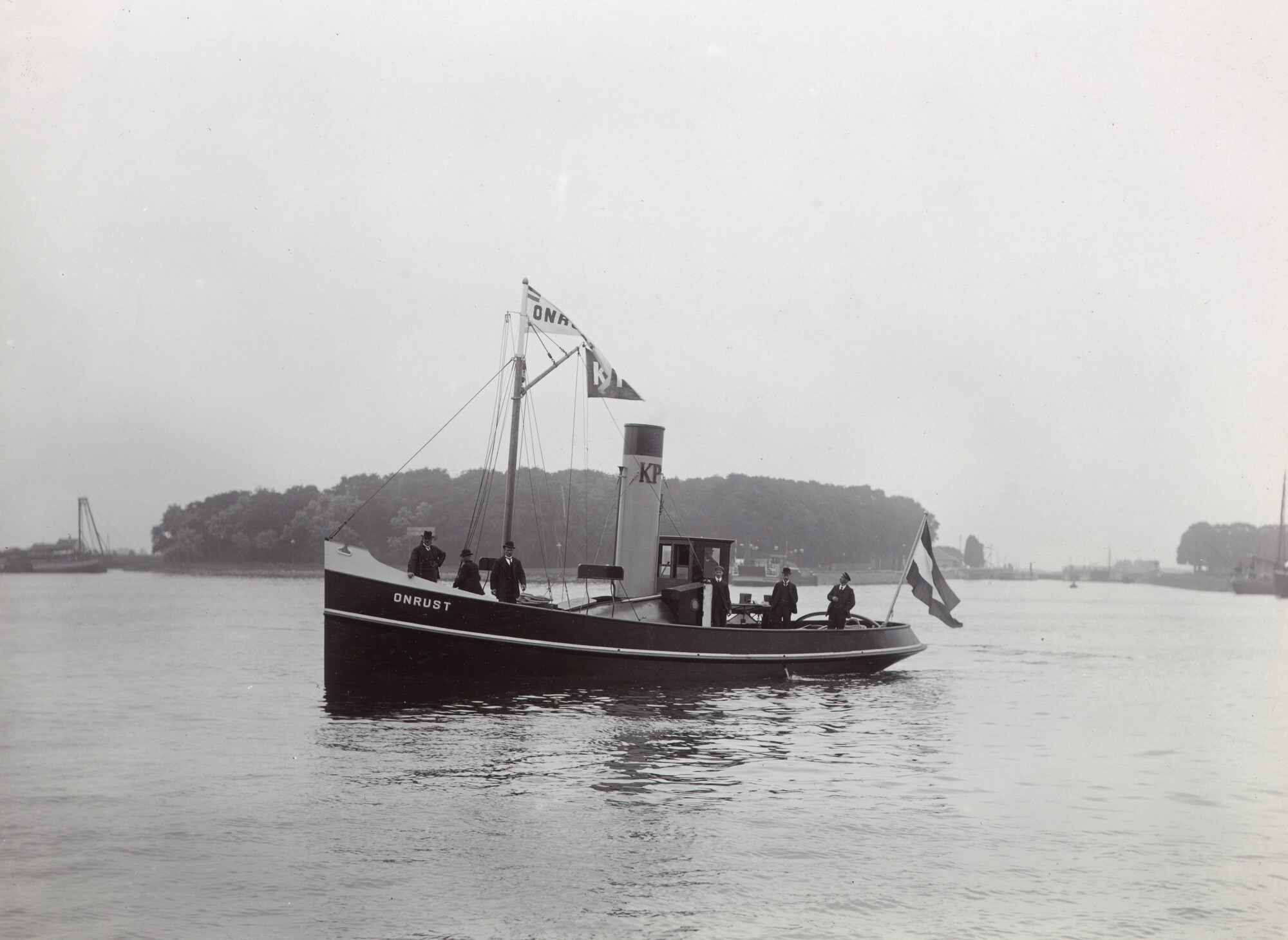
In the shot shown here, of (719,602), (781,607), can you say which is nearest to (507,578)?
(719,602)

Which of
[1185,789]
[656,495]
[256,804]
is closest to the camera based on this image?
[256,804]

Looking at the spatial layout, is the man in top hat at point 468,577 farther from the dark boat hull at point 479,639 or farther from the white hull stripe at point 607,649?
the white hull stripe at point 607,649

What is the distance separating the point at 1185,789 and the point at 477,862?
10.5m

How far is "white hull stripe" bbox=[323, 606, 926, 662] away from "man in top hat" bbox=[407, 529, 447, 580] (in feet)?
3.35

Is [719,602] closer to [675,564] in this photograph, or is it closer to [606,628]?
[675,564]

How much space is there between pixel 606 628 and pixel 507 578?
2342 millimetres

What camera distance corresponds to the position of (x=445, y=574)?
97000mm

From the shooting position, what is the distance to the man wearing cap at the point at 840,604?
27.4 metres

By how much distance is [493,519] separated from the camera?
114 m

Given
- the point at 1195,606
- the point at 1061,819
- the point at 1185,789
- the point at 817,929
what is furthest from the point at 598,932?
the point at 1195,606

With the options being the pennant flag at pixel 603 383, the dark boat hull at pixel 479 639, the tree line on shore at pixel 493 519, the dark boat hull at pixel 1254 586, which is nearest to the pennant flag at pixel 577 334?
the pennant flag at pixel 603 383

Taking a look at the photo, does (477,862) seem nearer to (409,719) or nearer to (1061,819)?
(1061,819)

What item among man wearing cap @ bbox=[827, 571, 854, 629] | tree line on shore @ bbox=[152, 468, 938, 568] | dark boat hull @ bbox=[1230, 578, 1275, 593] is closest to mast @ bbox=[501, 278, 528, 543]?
man wearing cap @ bbox=[827, 571, 854, 629]

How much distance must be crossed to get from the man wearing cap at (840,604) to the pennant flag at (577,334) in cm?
690
